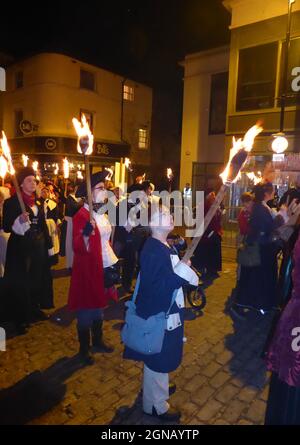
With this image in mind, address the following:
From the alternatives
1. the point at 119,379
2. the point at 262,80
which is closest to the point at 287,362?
the point at 119,379

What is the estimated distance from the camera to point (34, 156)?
2272 cm

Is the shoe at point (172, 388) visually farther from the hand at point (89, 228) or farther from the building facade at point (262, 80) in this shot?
the building facade at point (262, 80)

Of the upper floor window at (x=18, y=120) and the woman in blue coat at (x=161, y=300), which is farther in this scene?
the upper floor window at (x=18, y=120)

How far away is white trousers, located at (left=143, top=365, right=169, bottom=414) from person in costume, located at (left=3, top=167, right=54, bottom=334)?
8.42 feet

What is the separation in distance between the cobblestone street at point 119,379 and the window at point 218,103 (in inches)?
619

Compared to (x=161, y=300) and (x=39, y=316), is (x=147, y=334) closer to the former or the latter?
Result: (x=161, y=300)

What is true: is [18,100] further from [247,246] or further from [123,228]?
[247,246]

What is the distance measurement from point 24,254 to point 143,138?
23.7 m

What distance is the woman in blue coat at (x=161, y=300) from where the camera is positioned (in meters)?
2.95

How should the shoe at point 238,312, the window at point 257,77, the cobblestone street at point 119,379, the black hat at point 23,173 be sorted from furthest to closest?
the window at point 257,77 → the shoe at point 238,312 → the black hat at point 23,173 → the cobblestone street at point 119,379

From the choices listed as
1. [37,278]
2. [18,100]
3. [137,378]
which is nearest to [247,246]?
[137,378]

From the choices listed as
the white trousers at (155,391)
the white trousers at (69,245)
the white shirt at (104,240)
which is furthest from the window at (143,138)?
the white trousers at (155,391)

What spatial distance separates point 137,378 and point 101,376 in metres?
0.43

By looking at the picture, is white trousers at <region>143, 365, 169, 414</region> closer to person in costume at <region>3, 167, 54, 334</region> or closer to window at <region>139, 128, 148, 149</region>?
person in costume at <region>3, 167, 54, 334</region>
